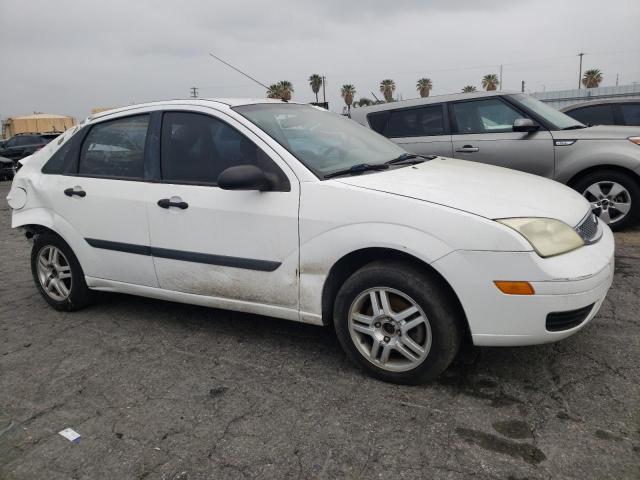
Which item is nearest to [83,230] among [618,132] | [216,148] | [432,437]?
[216,148]

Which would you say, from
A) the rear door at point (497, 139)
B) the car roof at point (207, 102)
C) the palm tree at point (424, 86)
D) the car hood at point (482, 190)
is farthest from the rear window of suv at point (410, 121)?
the palm tree at point (424, 86)

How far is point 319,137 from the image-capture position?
11.5ft

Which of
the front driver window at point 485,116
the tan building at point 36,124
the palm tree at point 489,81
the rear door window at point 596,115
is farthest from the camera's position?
the palm tree at point 489,81

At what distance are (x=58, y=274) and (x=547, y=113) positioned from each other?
18.0ft

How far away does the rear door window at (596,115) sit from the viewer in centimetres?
746

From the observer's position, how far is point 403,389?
9.36 ft

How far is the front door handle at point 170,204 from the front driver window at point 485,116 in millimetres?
4177

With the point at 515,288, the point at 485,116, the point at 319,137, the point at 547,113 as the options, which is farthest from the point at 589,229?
the point at 547,113

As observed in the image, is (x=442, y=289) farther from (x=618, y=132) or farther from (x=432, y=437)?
(x=618, y=132)

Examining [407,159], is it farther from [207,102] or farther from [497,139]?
[497,139]

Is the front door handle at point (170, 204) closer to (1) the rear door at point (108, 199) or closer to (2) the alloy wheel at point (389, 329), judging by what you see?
(1) the rear door at point (108, 199)

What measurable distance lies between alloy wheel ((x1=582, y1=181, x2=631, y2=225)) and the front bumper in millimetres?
3689

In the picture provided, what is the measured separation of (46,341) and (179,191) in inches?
58.8

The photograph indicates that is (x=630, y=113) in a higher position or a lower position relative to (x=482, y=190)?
higher
